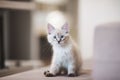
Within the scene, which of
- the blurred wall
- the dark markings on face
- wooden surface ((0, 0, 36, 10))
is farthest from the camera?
the blurred wall

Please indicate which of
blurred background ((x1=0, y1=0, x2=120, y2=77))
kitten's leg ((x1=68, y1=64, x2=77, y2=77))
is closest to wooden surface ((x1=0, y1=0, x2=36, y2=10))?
blurred background ((x1=0, y1=0, x2=120, y2=77))

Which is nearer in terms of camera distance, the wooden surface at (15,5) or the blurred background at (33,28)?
the wooden surface at (15,5)

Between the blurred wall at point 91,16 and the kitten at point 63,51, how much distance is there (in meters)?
1.42

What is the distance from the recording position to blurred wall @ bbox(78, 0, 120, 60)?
2928 mm

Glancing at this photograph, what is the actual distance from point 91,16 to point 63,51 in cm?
173

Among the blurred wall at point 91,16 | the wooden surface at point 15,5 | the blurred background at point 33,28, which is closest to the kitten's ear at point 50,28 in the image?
the wooden surface at point 15,5

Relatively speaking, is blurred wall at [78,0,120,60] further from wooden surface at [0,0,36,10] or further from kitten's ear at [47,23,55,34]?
kitten's ear at [47,23,55,34]

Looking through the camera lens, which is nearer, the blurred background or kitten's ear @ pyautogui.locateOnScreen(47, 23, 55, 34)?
kitten's ear @ pyautogui.locateOnScreen(47, 23, 55, 34)

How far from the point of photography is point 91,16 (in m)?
3.09

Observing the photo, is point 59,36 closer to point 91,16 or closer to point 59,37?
point 59,37

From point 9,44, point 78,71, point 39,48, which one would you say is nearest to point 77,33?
point 39,48

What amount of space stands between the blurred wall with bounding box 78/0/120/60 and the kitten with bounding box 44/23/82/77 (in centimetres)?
142

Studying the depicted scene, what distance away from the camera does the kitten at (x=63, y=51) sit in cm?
141

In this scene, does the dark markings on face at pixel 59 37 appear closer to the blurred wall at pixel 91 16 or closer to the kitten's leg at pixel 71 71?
the kitten's leg at pixel 71 71
